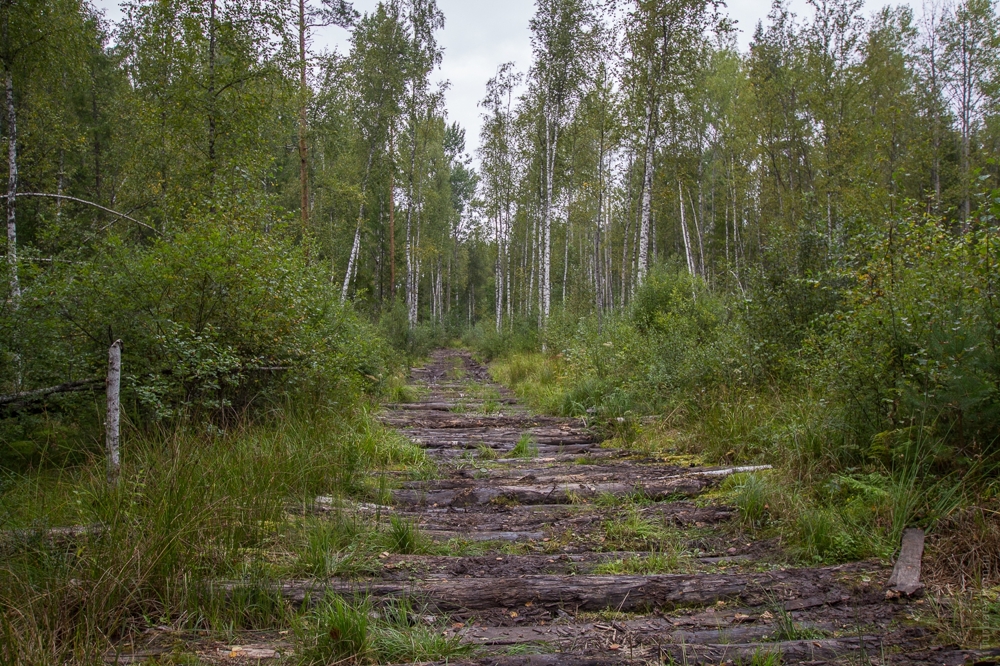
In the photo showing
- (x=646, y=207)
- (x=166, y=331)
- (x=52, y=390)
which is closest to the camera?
(x=52, y=390)

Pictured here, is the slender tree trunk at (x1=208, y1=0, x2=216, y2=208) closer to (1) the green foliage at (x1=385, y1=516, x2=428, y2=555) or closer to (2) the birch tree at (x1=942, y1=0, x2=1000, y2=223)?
(1) the green foliage at (x1=385, y1=516, x2=428, y2=555)

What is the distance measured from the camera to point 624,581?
2.80m

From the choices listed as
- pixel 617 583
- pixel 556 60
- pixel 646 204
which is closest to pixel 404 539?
pixel 617 583

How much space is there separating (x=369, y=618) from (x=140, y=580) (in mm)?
992

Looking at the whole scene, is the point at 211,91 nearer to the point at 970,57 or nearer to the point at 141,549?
the point at 141,549

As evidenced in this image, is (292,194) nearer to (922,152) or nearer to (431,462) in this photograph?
(431,462)

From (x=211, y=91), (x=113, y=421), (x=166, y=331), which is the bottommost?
(x=113, y=421)

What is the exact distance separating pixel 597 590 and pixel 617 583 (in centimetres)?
13

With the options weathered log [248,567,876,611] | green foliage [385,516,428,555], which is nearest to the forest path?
weathered log [248,567,876,611]

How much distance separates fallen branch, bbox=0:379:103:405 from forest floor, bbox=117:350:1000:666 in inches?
96.7

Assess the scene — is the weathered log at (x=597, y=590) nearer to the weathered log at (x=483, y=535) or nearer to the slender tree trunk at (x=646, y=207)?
the weathered log at (x=483, y=535)

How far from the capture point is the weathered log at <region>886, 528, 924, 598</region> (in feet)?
8.22

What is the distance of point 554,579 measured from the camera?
9.31 ft

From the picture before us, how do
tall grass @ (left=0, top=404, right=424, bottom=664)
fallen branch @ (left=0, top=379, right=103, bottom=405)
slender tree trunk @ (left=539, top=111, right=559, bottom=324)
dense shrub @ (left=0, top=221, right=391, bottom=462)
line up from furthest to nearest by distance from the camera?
slender tree trunk @ (left=539, top=111, right=559, bottom=324) → dense shrub @ (left=0, top=221, right=391, bottom=462) → fallen branch @ (left=0, top=379, right=103, bottom=405) → tall grass @ (left=0, top=404, right=424, bottom=664)
